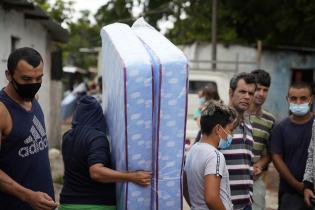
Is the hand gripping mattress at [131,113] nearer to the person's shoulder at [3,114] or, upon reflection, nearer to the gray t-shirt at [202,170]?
the gray t-shirt at [202,170]

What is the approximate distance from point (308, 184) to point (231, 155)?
73 cm

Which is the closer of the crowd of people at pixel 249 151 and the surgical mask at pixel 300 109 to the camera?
the crowd of people at pixel 249 151

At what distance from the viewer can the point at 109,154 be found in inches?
138

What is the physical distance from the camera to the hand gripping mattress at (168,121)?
3170mm

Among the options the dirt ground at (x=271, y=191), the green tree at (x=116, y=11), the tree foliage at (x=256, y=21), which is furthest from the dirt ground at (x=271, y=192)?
the green tree at (x=116, y=11)

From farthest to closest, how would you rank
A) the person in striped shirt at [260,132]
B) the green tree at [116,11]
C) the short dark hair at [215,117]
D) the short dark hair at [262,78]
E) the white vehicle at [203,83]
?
the green tree at [116,11] < the white vehicle at [203,83] < the short dark hair at [262,78] < the person in striped shirt at [260,132] < the short dark hair at [215,117]

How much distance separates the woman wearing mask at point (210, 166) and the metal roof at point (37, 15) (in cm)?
601

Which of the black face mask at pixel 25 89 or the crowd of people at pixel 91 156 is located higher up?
the black face mask at pixel 25 89

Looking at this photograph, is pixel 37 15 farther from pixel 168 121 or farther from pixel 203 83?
pixel 168 121

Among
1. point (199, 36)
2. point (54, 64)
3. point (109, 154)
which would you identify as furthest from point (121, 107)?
point (199, 36)

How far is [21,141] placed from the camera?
3.32 metres

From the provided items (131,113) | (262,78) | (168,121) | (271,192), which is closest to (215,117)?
(168,121)

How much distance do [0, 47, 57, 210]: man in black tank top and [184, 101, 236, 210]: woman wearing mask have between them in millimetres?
892

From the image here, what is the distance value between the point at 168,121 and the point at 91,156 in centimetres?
53
